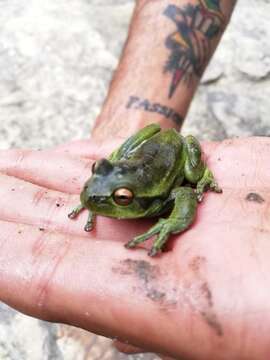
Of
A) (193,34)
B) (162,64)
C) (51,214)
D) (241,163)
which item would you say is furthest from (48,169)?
(193,34)

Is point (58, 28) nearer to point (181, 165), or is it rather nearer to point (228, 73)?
point (228, 73)

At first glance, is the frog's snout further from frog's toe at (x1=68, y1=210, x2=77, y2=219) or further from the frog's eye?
frog's toe at (x1=68, y1=210, x2=77, y2=219)

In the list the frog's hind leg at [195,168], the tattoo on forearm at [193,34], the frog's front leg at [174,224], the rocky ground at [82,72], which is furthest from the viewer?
the rocky ground at [82,72]

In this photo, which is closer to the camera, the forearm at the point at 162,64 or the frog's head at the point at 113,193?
the frog's head at the point at 113,193

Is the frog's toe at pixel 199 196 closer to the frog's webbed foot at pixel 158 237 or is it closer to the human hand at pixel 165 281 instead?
the human hand at pixel 165 281

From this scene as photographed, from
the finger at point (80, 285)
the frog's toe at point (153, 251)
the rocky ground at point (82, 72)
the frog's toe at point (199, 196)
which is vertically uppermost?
the frog's toe at point (153, 251)

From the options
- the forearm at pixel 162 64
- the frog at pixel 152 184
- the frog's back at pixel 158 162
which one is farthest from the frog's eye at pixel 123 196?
the forearm at pixel 162 64

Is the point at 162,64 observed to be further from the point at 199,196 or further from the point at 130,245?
A: the point at 130,245

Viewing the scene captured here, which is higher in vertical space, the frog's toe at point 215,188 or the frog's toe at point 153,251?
the frog's toe at point 215,188
